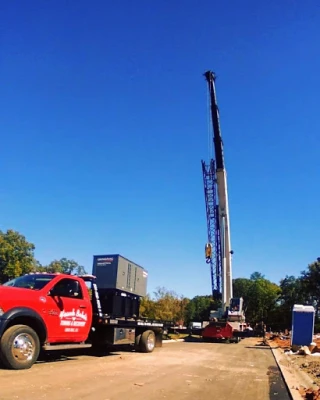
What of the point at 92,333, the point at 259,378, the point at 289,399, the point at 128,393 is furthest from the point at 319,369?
the point at 128,393

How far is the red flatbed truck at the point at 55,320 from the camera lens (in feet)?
29.7

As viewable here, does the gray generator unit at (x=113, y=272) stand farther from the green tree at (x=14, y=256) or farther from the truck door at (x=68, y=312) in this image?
the green tree at (x=14, y=256)

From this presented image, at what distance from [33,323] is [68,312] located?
4.05 feet

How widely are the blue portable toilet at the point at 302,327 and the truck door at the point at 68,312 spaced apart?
599 inches

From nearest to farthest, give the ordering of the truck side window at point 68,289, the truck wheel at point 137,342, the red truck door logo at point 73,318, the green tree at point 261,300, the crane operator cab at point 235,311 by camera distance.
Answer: the red truck door logo at point 73,318 < the truck side window at point 68,289 < the truck wheel at point 137,342 < the crane operator cab at point 235,311 < the green tree at point 261,300

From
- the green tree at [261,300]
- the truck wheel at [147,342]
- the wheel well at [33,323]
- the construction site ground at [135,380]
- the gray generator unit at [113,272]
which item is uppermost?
the green tree at [261,300]

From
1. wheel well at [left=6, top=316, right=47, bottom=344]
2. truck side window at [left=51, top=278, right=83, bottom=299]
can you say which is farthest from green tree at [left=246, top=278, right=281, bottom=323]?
wheel well at [left=6, top=316, right=47, bottom=344]

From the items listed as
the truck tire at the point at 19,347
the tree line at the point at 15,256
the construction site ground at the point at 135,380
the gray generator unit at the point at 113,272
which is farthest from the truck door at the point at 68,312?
the tree line at the point at 15,256

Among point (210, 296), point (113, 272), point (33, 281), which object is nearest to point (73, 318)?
point (33, 281)

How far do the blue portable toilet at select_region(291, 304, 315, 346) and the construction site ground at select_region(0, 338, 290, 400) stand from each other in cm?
1170

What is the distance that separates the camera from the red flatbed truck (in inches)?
356

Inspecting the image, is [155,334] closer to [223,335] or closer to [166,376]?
[166,376]

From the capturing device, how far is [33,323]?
9.78 meters

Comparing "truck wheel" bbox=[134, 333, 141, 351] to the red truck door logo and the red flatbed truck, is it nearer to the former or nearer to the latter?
the red flatbed truck
